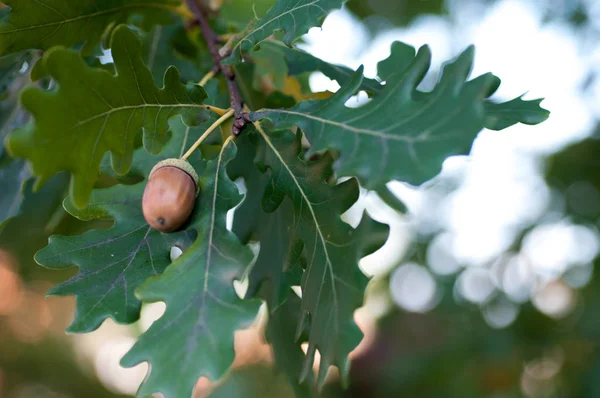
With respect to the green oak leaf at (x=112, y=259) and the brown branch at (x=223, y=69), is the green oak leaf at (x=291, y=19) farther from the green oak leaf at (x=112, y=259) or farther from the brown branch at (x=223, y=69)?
the green oak leaf at (x=112, y=259)

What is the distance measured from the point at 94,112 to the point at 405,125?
0.37 metres

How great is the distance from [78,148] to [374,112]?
0.35 metres

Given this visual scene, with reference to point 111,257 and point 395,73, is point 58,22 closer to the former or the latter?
point 111,257

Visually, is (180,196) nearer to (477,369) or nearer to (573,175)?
(573,175)

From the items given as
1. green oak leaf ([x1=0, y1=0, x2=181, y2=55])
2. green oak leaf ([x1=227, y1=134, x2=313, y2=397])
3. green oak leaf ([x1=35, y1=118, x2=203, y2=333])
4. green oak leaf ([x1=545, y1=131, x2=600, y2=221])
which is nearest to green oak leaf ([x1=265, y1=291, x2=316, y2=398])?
green oak leaf ([x1=227, y1=134, x2=313, y2=397])

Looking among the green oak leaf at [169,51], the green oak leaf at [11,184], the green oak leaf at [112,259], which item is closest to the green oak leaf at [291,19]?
the green oak leaf at [112,259]

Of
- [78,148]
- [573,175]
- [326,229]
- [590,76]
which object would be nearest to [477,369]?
[573,175]

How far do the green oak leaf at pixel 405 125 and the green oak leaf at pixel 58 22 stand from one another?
0.50 metres

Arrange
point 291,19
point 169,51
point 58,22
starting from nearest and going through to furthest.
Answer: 1. point 291,19
2. point 58,22
3. point 169,51

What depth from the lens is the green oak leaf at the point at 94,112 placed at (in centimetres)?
60

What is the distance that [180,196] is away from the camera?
73cm

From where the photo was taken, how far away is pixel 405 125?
2.02 feet

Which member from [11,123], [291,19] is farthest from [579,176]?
[11,123]

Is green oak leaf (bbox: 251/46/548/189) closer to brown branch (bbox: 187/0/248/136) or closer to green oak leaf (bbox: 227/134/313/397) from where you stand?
brown branch (bbox: 187/0/248/136)
